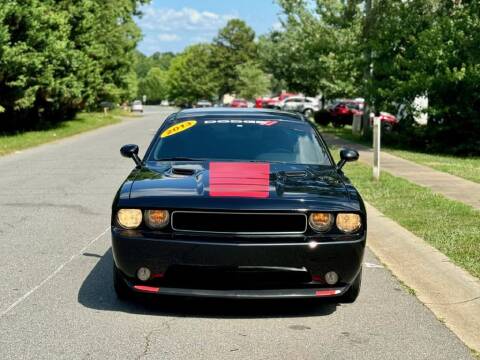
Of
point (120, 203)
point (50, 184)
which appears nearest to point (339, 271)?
point (120, 203)

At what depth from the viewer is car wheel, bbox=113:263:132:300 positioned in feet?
17.1

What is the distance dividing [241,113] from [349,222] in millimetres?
2205

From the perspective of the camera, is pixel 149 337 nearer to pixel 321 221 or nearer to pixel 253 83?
pixel 321 221

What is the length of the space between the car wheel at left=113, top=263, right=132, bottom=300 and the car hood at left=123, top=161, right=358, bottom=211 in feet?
1.84

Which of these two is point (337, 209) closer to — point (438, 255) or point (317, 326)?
point (317, 326)

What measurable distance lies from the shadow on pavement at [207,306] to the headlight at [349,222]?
21.3 inches

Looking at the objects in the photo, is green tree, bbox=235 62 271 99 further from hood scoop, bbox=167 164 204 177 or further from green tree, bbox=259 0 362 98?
hood scoop, bbox=167 164 204 177

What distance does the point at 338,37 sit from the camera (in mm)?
32719

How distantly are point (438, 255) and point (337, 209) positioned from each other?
8.24ft

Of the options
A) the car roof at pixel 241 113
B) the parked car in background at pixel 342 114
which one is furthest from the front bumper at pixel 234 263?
the parked car in background at pixel 342 114

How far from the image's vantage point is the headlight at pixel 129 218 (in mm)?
5000

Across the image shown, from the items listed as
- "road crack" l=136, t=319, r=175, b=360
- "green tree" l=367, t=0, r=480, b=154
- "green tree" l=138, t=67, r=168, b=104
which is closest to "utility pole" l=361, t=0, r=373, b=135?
"green tree" l=367, t=0, r=480, b=154

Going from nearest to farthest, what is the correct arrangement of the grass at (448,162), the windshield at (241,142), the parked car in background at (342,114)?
the windshield at (241,142), the grass at (448,162), the parked car in background at (342,114)

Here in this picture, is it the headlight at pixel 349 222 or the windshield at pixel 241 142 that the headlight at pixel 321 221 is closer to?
the headlight at pixel 349 222
